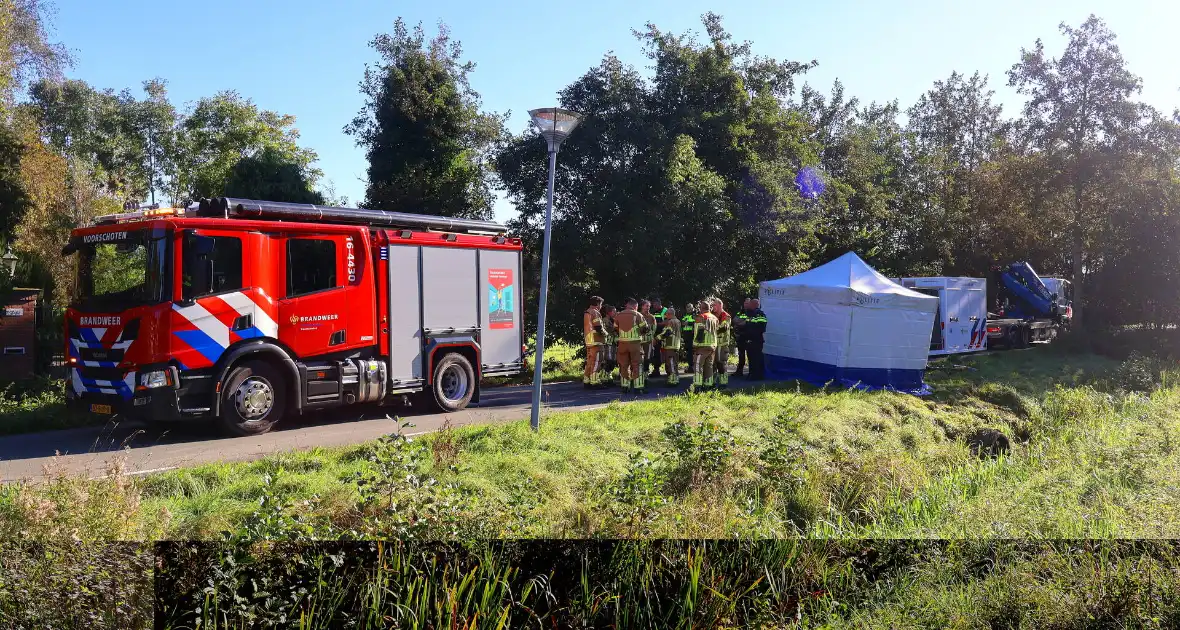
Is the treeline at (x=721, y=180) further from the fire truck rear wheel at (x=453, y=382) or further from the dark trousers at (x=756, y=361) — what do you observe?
the fire truck rear wheel at (x=453, y=382)

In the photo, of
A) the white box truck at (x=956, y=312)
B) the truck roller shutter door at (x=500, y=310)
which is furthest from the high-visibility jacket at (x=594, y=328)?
the white box truck at (x=956, y=312)

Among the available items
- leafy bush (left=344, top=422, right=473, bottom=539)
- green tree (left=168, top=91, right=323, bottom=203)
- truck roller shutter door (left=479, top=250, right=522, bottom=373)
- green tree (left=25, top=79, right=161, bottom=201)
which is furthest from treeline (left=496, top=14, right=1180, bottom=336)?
green tree (left=25, top=79, right=161, bottom=201)

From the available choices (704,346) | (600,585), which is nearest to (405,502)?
(600,585)

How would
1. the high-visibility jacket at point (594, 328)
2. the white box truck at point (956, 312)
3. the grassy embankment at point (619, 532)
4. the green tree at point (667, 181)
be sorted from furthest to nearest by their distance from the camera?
the white box truck at point (956, 312)
the green tree at point (667, 181)
the high-visibility jacket at point (594, 328)
the grassy embankment at point (619, 532)

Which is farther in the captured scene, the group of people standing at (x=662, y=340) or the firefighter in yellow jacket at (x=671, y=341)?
the firefighter in yellow jacket at (x=671, y=341)

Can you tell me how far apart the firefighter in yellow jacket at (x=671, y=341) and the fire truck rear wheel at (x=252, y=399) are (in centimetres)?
706

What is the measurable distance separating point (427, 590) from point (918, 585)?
319 centimetres

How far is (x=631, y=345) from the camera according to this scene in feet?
45.9

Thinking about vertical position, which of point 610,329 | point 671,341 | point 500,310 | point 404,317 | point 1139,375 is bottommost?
point 1139,375

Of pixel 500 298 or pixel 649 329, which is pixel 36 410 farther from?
pixel 649 329

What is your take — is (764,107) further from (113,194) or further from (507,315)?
(113,194)

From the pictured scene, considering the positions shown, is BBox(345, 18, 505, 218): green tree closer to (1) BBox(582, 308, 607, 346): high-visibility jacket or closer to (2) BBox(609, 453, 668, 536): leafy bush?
(1) BBox(582, 308, 607, 346): high-visibility jacket

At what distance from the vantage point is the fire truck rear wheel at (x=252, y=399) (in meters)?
9.73

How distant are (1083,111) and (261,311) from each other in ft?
81.8
